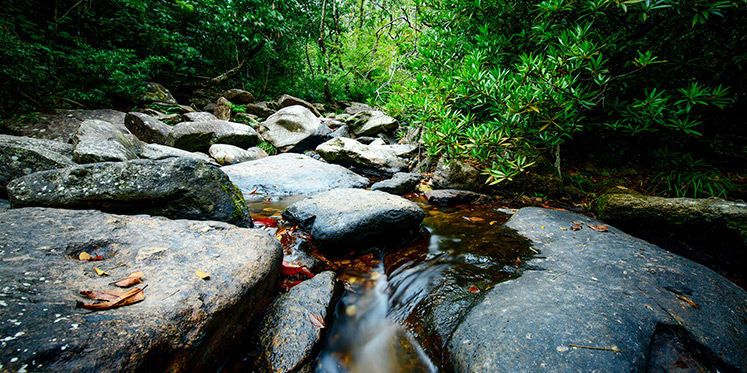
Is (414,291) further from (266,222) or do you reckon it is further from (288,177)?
(288,177)

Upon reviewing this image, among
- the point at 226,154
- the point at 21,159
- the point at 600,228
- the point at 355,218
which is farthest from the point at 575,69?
the point at 226,154

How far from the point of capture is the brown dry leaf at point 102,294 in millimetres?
1140

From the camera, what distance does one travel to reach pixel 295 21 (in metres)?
12.6

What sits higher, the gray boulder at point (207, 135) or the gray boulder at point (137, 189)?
the gray boulder at point (207, 135)

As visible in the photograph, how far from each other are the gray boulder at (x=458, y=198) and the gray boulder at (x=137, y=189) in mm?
2932

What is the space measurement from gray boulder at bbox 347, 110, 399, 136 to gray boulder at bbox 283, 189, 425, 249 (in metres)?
6.18

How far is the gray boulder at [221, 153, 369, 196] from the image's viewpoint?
495cm

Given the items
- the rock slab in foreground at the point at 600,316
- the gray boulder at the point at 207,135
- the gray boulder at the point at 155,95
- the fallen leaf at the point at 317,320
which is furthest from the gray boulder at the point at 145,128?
the rock slab in foreground at the point at 600,316

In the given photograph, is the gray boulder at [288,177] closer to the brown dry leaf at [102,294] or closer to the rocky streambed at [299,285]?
the rocky streambed at [299,285]

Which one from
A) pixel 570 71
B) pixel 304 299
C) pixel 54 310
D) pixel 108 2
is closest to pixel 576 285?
pixel 304 299

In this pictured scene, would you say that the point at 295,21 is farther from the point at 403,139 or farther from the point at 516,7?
the point at 516,7

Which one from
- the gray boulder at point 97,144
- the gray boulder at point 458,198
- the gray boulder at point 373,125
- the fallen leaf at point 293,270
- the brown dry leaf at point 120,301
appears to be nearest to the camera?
the brown dry leaf at point 120,301

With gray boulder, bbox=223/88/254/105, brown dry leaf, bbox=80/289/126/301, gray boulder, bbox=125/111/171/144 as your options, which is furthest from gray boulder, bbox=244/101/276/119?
brown dry leaf, bbox=80/289/126/301

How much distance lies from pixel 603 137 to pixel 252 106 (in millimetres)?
11561
